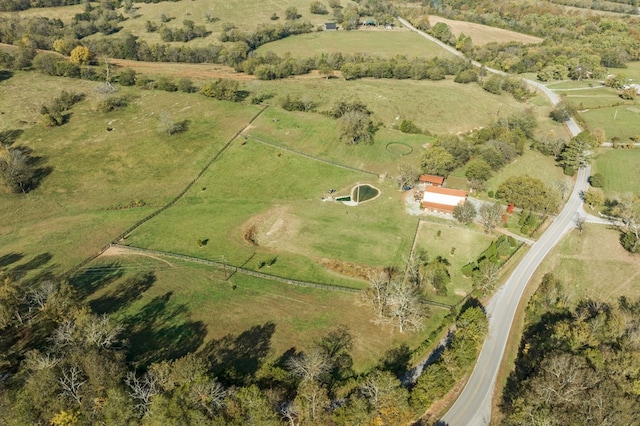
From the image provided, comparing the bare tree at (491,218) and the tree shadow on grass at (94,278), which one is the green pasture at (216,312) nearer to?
the tree shadow on grass at (94,278)

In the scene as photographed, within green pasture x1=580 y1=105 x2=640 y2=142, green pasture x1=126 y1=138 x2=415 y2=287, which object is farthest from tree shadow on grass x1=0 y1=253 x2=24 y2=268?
green pasture x1=580 y1=105 x2=640 y2=142

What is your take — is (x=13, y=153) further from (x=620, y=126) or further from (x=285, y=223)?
(x=620, y=126)

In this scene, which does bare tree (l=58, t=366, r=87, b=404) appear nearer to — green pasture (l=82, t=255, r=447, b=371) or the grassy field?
green pasture (l=82, t=255, r=447, b=371)

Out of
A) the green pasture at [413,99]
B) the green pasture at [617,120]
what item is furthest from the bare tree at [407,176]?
the green pasture at [617,120]

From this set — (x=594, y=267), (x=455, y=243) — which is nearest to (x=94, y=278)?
(x=455, y=243)

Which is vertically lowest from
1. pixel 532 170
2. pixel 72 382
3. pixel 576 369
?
pixel 532 170

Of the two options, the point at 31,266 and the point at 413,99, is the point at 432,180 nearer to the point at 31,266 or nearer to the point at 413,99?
the point at 413,99
